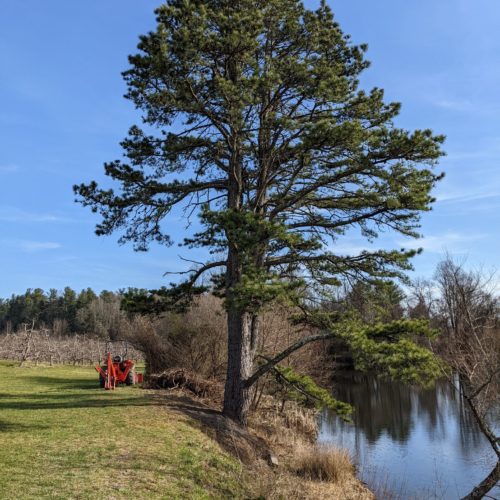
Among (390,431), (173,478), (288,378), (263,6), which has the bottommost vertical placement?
(390,431)

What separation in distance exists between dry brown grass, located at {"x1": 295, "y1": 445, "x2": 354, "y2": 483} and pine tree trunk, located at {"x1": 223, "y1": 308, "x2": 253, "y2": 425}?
5.74 ft

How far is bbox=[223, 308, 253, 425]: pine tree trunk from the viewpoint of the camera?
12367 mm

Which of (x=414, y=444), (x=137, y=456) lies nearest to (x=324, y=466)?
(x=137, y=456)

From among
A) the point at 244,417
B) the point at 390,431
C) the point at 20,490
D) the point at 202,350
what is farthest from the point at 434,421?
the point at 20,490

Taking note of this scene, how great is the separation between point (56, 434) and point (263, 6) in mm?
10813

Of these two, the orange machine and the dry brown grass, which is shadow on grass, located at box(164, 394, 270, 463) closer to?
the dry brown grass

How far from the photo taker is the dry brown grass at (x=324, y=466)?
11.6 meters

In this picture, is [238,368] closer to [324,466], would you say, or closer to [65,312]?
[324,466]

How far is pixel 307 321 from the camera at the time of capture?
11.9m

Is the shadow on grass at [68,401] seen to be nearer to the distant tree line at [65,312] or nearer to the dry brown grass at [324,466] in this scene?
the dry brown grass at [324,466]

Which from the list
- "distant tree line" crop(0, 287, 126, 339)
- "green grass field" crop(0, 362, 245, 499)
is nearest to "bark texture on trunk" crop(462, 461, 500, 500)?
"green grass field" crop(0, 362, 245, 499)

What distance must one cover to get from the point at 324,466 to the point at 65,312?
91386 millimetres

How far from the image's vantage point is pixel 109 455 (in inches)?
330

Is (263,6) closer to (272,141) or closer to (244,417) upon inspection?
(272,141)
